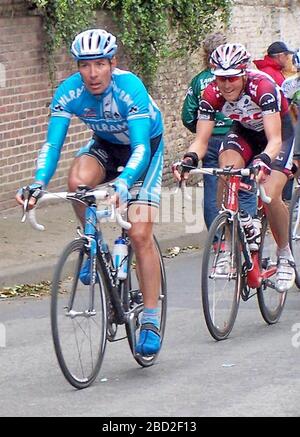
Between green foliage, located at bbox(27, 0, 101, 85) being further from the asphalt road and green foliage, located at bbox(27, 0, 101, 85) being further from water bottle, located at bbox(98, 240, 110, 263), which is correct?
water bottle, located at bbox(98, 240, 110, 263)

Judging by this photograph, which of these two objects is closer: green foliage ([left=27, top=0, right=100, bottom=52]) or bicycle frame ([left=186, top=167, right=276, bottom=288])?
bicycle frame ([left=186, top=167, right=276, bottom=288])

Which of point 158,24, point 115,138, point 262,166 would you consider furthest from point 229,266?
point 158,24

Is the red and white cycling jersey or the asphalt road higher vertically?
the red and white cycling jersey

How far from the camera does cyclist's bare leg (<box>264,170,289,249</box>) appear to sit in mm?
8586

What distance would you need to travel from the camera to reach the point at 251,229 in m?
8.55

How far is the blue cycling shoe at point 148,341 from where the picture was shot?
23.8 feet

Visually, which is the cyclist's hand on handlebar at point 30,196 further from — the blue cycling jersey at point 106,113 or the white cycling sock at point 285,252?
the white cycling sock at point 285,252

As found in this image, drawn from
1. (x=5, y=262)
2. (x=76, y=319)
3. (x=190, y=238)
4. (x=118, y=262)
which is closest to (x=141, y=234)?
(x=118, y=262)

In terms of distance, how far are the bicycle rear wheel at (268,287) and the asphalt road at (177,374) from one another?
0.10 metres

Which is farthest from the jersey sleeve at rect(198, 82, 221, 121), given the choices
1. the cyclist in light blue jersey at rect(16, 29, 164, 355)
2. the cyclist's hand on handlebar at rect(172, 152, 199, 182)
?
the cyclist in light blue jersey at rect(16, 29, 164, 355)

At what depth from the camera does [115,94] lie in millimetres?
7148

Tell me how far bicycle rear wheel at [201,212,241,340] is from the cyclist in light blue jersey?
28.7 inches

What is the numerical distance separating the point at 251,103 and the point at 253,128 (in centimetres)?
28

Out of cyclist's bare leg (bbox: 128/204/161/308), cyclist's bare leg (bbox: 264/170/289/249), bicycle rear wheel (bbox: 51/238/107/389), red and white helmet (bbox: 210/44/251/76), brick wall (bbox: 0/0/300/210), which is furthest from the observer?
brick wall (bbox: 0/0/300/210)
